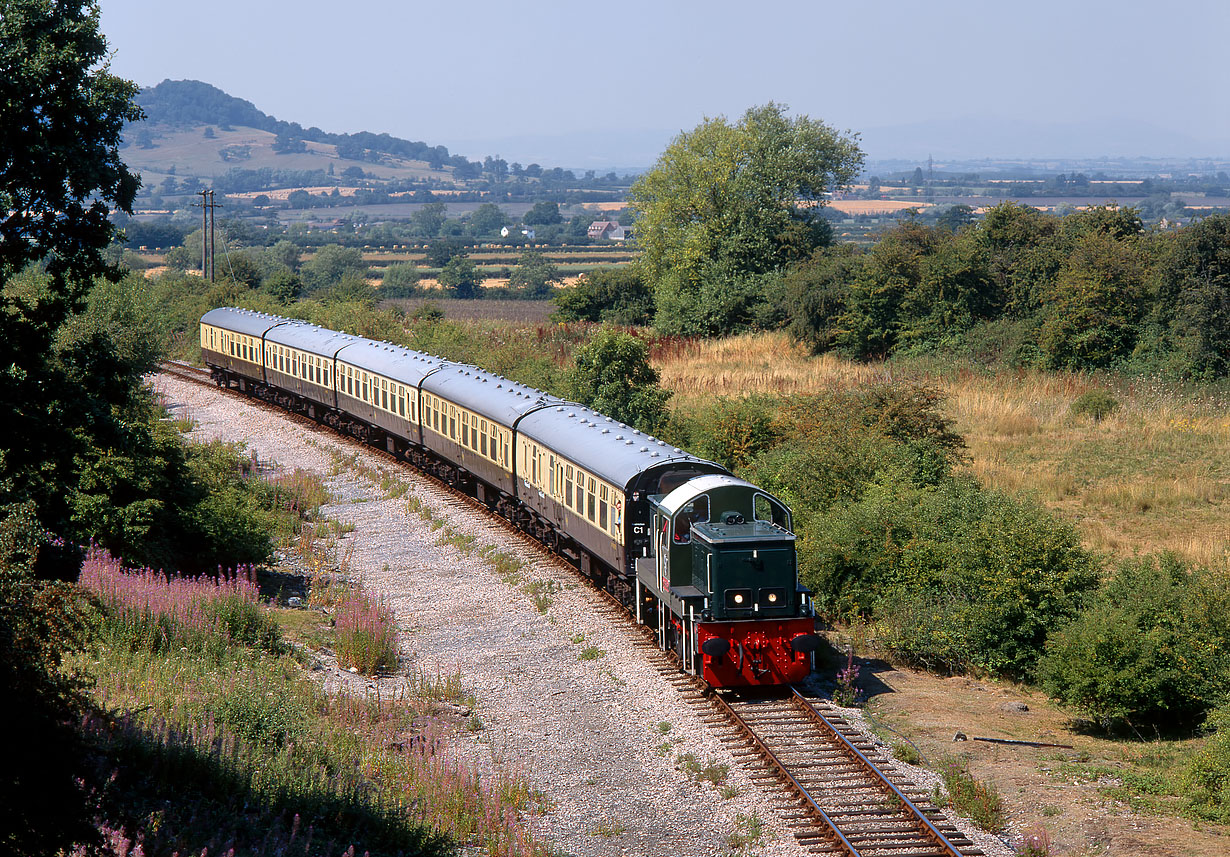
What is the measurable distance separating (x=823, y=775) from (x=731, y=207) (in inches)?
2236

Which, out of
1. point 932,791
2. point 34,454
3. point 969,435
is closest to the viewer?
point 34,454

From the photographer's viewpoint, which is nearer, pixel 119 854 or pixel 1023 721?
pixel 119 854

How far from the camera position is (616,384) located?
3253 cm

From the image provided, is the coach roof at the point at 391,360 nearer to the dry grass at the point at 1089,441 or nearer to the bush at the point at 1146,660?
the dry grass at the point at 1089,441

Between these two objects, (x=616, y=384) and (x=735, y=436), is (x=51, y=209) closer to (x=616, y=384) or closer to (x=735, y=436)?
(x=735, y=436)

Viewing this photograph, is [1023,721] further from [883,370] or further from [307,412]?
[307,412]

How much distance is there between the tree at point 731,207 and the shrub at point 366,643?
44.3m

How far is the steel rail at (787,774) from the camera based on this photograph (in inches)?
480

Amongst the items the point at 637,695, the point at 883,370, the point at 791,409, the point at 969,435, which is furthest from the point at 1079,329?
the point at 637,695

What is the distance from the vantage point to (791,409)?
30.9 meters

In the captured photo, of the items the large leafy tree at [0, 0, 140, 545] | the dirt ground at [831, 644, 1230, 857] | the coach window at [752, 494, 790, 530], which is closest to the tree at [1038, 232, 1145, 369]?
the dirt ground at [831, 644, 1230, 857]

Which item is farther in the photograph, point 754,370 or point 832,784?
point 754,370

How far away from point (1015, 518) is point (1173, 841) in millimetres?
7889

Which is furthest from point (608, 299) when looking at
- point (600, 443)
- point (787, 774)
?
point (787, 774)
